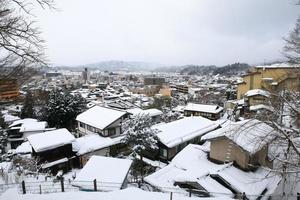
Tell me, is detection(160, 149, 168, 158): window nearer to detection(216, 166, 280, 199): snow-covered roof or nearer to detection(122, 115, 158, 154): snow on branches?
detection(122, 115, 158, 154): snow on branches

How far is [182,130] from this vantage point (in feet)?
60.6

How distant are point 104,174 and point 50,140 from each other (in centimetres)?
769

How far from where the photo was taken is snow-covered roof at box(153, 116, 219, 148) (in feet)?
53.8

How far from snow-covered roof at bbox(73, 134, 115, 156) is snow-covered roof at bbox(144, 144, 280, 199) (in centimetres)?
684

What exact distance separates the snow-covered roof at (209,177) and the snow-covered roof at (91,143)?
684cm

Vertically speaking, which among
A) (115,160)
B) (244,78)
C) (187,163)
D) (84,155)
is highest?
(244,78)

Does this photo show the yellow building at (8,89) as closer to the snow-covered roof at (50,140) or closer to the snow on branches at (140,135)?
the snow on branches at (140,135)

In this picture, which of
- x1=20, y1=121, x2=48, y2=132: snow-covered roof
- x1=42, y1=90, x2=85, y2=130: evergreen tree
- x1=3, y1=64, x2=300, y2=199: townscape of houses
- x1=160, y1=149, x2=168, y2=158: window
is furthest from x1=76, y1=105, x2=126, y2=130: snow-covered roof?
x1=160, y1=149, x2=168, y2=158: window

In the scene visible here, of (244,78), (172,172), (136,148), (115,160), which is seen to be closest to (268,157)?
(172,172)

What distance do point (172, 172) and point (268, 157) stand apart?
590cm

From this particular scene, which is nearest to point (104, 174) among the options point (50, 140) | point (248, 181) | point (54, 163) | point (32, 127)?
point (248, 181)

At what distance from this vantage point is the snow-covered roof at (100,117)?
19.9 metres

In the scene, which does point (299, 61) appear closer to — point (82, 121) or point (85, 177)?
point (85, 177)

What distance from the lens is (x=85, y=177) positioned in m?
9.69
